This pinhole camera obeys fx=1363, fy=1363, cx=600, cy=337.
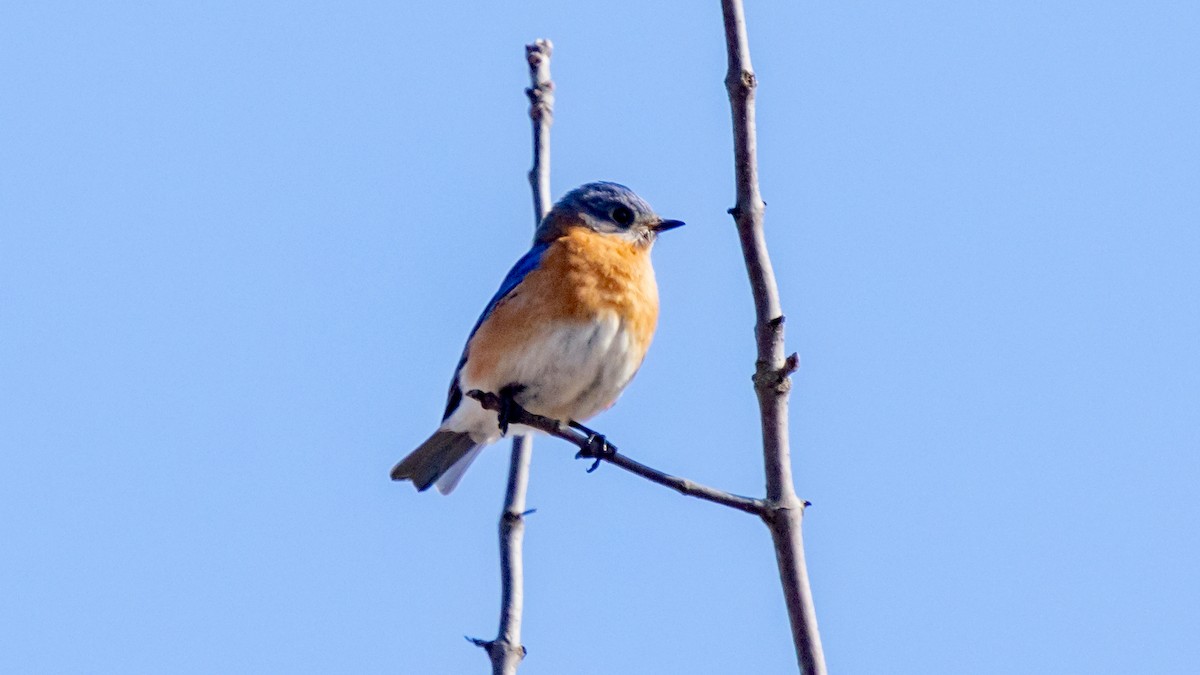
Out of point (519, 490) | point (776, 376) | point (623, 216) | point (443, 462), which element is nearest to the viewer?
point (776, 376)

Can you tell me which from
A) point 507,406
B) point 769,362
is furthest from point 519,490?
point 769,362

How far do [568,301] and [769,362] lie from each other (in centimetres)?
296

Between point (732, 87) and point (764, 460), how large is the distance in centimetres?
90

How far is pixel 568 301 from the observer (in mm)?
6215

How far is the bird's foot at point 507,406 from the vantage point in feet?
16.4

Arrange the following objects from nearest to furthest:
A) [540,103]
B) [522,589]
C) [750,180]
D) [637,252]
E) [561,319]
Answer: [750,180] < [522,589] < [540,103] < [561,319] < [637,252]

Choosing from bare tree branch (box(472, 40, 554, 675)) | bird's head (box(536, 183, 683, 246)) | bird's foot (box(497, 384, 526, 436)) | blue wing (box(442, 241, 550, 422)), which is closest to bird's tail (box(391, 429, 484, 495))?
blue wing (box(442, 241, 550, 422))

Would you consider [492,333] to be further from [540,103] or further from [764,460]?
[764,460]

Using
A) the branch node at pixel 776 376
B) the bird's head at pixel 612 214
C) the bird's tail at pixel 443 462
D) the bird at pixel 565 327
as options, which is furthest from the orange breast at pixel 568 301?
the branch node at pixel 776 376

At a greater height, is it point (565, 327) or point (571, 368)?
point (565, 327)

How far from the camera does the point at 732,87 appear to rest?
3.17 m

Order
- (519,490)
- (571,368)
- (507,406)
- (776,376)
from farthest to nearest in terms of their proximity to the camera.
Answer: (571,368) < (507,406) < (519,490) < (776,376)

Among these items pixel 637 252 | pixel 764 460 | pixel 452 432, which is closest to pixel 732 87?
pixel 764 460

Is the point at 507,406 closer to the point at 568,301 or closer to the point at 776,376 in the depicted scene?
the point at 568,301
